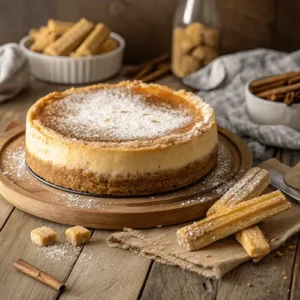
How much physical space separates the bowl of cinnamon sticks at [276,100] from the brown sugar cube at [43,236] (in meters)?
0.80

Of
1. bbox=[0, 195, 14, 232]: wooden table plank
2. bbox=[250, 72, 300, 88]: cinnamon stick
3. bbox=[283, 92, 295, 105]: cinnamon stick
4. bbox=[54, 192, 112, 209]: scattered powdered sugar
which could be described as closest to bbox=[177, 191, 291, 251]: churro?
bbox=[54, 192, 112, 209]: scattered powdered sugar

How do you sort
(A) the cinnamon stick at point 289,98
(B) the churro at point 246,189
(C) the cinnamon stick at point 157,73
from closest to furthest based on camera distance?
(B) the churro at point 246,189, (A) the cinnamon stick at point 289,98, (C) the cinnamon stick at point 157,73

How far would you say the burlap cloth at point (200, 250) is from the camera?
1.40 m

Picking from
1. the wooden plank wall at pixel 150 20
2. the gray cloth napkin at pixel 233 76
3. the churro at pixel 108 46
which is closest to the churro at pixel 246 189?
the gray cloth napkin at pixel 233 76

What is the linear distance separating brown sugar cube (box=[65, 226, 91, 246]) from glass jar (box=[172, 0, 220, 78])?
1068 mm

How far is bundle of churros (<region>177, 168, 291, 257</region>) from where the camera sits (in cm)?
143

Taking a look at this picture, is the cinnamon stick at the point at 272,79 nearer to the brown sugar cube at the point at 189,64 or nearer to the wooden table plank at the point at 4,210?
the brown sugar cube at the point at 189,64

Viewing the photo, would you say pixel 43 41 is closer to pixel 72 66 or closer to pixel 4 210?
pixel 72 66

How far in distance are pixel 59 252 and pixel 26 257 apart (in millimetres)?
68

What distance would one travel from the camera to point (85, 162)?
1.57 m

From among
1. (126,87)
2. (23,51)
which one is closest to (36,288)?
(126,87)

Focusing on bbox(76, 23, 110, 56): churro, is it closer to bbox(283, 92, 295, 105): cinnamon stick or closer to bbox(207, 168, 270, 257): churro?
bbox(283, 92, 295, 105): cinnamon stick

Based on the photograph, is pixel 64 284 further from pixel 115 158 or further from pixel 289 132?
pixel 289 132

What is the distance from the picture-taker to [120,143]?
62.1 inches
